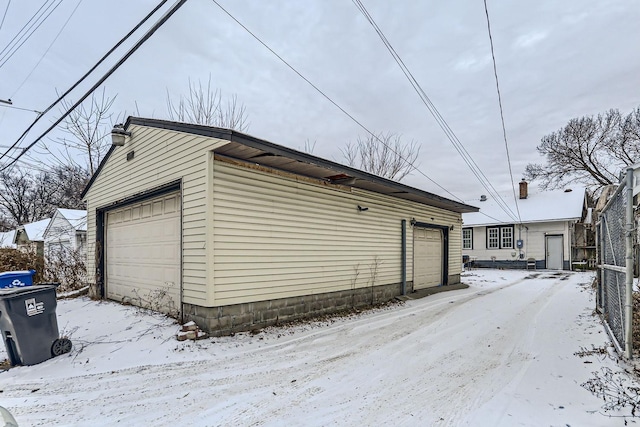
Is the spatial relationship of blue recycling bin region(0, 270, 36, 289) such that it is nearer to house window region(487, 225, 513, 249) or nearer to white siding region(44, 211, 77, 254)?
white siding region(44, 211, 77, 254)

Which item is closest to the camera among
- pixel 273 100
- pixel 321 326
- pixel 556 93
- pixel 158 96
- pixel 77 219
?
pixel 321 326

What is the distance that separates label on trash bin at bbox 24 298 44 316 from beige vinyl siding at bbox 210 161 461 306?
Result: 226 centimetres

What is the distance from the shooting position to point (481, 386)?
3672 mm

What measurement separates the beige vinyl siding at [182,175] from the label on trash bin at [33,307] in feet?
6.43

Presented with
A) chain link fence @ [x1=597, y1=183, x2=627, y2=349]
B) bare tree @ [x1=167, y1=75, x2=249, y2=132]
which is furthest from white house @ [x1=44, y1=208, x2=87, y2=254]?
chain link fence @ [x1=597, y1=183, x2=627, y2=349]

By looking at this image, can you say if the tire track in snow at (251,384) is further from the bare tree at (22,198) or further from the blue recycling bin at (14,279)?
the bare tree at (22,198)

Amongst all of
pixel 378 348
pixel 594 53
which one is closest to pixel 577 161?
pixel 594 53

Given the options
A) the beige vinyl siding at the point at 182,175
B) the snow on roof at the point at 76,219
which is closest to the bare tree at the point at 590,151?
the beige vinyl siding at the point at 182,175

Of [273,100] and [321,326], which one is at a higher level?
[273,100]

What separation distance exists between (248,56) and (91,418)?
7587 millimetres

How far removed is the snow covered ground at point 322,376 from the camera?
308 cm

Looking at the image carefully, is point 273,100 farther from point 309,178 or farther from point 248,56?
point 309,178

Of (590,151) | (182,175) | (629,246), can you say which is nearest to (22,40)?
(182,175)

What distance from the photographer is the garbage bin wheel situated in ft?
15.1
